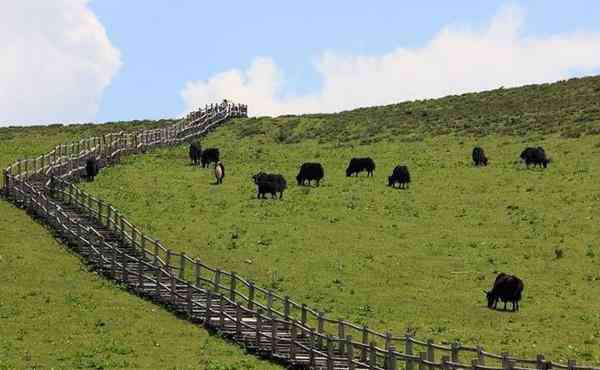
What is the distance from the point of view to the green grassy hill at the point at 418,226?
3769cm

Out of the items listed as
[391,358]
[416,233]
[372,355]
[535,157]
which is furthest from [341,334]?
[535,157]

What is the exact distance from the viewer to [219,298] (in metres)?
37.0

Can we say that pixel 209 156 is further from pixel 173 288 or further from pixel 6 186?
pixel 173 288

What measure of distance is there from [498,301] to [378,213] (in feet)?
49.0

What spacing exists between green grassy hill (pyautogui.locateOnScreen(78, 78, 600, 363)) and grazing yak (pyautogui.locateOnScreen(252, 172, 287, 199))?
0.66m

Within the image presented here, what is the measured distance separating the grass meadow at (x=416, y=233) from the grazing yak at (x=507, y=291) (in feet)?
1.89

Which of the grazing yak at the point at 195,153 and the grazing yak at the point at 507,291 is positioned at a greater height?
the grazing yak at the point at 195,153

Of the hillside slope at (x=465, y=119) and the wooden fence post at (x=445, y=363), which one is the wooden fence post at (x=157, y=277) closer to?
the wooden fence post at (x=445, y=363)

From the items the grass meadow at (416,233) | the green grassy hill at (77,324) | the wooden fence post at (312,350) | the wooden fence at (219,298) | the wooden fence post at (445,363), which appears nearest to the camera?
the wooden fence post at (445,363)

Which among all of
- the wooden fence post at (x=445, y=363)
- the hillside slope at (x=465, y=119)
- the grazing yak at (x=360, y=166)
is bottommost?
the wooden fence post at (x=445, y=363)

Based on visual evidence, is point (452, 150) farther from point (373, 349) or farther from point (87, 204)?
point (373, 349)

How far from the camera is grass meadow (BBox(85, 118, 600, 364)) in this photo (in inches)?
1470

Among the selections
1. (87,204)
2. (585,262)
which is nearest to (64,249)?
(87,204)

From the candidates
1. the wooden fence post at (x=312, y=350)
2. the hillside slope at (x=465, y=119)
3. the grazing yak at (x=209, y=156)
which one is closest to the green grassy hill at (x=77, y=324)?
the wooden fence post at (x=312, y=350)
